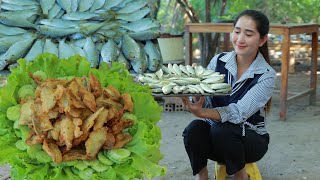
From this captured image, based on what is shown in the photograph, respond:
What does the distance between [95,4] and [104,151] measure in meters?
1.21

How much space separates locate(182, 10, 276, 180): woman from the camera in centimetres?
293

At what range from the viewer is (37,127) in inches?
76.2

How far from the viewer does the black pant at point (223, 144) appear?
2949 mm

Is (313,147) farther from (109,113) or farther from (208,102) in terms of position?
(109,113)

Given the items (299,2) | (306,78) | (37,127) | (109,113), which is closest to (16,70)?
(37,127)

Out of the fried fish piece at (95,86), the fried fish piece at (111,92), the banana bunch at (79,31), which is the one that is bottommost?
the fried fish piece at (111,92)

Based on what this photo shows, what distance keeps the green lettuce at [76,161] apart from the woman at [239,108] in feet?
2.21

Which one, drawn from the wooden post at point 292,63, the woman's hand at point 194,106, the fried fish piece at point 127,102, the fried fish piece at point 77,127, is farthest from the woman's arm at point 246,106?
the wooden post at point 292,63

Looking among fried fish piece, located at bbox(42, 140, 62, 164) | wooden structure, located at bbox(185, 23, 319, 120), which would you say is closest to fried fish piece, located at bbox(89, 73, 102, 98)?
fried fish piece, located at bbox(42, 140, 62, 164)

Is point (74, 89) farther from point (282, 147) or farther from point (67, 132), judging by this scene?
point (282, 147)

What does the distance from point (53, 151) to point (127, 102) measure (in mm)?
361

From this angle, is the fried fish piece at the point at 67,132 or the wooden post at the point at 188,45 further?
the wooden post at the point at 188,45

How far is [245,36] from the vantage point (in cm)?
296

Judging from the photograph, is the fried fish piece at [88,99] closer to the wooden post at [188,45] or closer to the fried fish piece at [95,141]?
the fried fish piece at [95,141]
